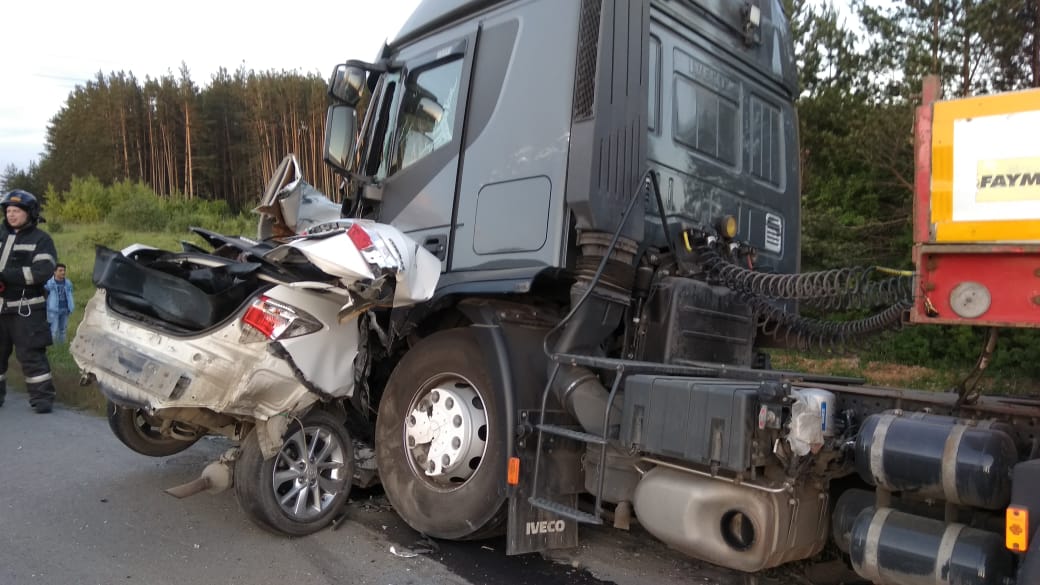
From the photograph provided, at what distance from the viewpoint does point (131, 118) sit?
4106 cm

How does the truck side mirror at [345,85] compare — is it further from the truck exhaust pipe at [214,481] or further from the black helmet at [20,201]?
the black helmet at [20,201]

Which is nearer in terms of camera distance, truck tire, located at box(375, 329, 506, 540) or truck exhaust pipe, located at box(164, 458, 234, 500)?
truck tire, located at box(375, 329, 506, 540)

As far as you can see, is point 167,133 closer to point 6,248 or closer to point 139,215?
point 139,215

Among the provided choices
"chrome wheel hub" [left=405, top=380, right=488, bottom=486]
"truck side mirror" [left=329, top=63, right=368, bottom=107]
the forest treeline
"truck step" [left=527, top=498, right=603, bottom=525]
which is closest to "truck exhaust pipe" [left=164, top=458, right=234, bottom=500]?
"chrome wheel hub" [left=405, top=380, right=488, bottom=486]

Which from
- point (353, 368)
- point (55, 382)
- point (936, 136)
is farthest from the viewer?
point (55, 382)

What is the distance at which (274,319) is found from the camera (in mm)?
3746

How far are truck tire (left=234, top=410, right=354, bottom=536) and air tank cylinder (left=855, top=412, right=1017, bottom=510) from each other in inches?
108

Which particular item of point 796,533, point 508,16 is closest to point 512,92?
point 508,16

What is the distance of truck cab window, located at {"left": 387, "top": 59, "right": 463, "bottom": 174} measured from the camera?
418cm

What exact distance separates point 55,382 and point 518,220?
21.0ft

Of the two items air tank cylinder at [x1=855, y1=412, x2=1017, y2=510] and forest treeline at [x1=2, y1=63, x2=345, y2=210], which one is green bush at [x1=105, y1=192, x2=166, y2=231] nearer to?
forest treeline at [x1=2, y1=63, x2=345, y2=210]

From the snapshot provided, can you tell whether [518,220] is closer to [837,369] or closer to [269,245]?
[269,245]

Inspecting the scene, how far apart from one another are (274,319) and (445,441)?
1.06 meters

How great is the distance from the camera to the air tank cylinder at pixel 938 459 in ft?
7.75
